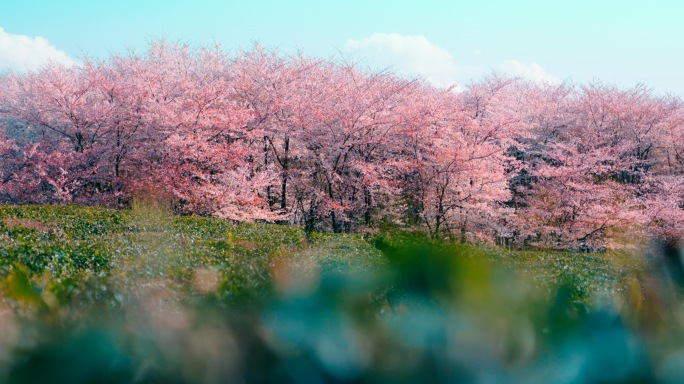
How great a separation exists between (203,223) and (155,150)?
9015mm

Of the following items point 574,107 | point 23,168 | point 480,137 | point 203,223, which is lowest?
point 203,223

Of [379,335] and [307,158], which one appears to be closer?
[379,335]

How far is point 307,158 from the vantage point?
861 inches

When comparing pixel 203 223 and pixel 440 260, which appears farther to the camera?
pixel 203 223

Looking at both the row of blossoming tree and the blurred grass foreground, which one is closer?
the blurred grass foreground

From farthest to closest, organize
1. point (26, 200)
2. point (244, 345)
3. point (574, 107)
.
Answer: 1. point (574, 107)
2. point (26, 200)
3. point (244, 345)

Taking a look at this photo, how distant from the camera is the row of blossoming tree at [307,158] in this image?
62.3ft

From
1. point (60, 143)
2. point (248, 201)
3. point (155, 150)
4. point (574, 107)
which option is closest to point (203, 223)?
point (248, 201)

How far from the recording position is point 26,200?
844 inches

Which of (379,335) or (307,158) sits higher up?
(307,158)

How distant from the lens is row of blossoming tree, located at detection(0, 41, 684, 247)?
62.3 ft

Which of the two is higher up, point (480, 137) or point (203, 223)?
point (480, 137)

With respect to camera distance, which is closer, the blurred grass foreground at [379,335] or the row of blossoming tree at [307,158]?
the blurred grass foreground at [379,335]

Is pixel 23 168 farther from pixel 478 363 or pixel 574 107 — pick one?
pixel 574 107
